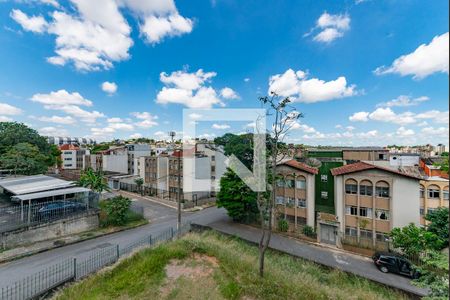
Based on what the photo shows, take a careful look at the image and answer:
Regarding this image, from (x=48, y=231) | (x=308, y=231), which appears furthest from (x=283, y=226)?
(x=48, y=231)

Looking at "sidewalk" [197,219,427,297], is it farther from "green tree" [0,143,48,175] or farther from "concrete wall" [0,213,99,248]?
"green tree" [0,143,48,175]

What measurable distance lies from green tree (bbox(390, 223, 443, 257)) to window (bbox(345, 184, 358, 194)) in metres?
3.78

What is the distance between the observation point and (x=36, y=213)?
14.4m

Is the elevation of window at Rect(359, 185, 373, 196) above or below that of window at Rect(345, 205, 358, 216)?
above

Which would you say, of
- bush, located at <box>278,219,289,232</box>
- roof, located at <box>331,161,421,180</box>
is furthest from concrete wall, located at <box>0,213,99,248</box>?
roof, located at <box>331,161,421,180</box>

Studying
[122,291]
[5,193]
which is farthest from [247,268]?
[5,193]

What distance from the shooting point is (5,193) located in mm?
21156

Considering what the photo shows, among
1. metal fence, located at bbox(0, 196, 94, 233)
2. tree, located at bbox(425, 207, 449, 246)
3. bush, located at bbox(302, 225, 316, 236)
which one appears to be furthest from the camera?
bush, located at bbox(302, 225, 316, 236)

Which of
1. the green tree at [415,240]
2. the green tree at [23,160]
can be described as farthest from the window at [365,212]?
the green tree at [23,160]

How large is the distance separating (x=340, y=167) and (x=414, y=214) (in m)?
5.54

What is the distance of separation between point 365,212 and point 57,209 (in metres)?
22.2

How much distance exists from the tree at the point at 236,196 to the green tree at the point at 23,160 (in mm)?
22549

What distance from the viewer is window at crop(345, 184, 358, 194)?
1705 centimetres

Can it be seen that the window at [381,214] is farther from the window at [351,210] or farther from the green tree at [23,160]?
the green tree at [23,160]
